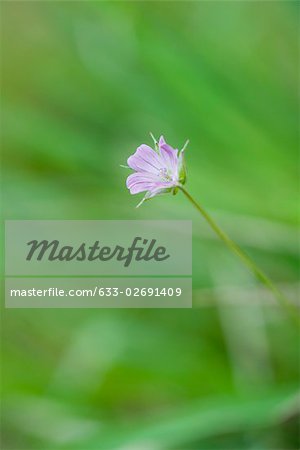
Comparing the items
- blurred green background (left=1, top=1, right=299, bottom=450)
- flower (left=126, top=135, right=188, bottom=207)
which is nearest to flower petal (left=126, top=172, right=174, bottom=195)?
flower (left=126, top=135, right=188, bottom=207)

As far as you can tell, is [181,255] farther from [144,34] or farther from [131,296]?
[144,34]

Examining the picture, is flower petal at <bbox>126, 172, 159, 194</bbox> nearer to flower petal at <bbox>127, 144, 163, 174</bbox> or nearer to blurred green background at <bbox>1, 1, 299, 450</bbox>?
flower petal at <bbox>127, 144, 163, 174</bbox>

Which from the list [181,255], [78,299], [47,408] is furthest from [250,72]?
[47,408]

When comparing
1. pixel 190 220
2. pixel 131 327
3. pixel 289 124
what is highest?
pixel 289 124

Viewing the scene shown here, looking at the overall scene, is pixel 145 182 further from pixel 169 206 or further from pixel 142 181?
pixel 169 206
